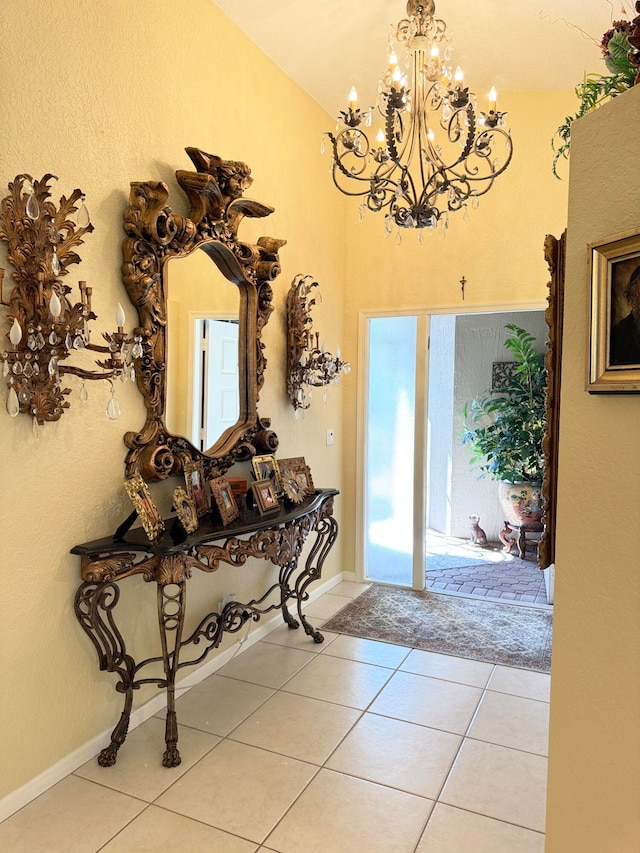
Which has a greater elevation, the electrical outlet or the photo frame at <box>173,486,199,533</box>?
the photo frame at <box>173,486,199,533</box>

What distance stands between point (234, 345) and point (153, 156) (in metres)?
0.95

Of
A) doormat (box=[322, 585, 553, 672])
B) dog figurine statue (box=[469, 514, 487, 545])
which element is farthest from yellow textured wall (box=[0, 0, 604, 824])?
dog figurine statue (box=[469, 514, 487, 545])

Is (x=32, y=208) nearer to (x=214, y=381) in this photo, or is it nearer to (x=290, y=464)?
(x=214, y=381)

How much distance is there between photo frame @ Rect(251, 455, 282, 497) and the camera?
303 centimetres

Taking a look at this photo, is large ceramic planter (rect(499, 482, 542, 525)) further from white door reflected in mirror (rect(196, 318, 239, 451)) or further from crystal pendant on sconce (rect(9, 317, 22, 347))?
crystal pendant on sconce (rect(9, 317, 22, 347))

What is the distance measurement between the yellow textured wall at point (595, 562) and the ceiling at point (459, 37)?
1733 millimetres

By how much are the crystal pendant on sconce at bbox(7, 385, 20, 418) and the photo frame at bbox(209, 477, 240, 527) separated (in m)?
0.99

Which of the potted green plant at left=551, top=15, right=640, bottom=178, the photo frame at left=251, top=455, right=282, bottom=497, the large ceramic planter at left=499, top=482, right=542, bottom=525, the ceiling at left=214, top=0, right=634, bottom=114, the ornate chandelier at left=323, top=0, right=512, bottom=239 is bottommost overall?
the large ceramic planter at left=499, top=482, right=542, bottom=525

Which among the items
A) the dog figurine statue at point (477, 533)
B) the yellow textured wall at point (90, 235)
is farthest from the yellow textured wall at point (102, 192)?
the dog figurine statue at point (477, 533)

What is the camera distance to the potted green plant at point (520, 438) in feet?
15.9

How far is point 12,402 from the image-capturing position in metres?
1.84

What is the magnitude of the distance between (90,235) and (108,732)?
1.97 m

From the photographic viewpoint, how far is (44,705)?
6.79ft

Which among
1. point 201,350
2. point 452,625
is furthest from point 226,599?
point 452,625
